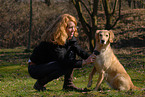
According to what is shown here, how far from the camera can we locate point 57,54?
15.8ft

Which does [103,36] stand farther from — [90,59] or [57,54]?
[57,54]

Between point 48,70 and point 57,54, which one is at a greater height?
point 57,54

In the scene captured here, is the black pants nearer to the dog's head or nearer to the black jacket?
the black jacket

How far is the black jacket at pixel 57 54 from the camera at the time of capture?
4.83 m

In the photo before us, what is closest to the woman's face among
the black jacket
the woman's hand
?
the black jacket

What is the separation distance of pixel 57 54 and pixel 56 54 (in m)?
0.03

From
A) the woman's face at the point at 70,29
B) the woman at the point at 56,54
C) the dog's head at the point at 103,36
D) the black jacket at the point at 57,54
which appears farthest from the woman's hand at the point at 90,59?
the woman's face at the point at 70,29

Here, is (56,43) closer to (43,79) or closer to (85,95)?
(43,79)

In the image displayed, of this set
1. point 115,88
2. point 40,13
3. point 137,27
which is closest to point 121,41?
point 137,27

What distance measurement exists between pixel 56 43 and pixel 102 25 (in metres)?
18.8

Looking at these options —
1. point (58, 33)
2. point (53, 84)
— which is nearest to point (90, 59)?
point (58, 33)

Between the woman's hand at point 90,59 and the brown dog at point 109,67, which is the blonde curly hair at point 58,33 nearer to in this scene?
the woman's hand at point 90,59

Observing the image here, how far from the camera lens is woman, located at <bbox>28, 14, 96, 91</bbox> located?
485 cm

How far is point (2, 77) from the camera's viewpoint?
982 cm
